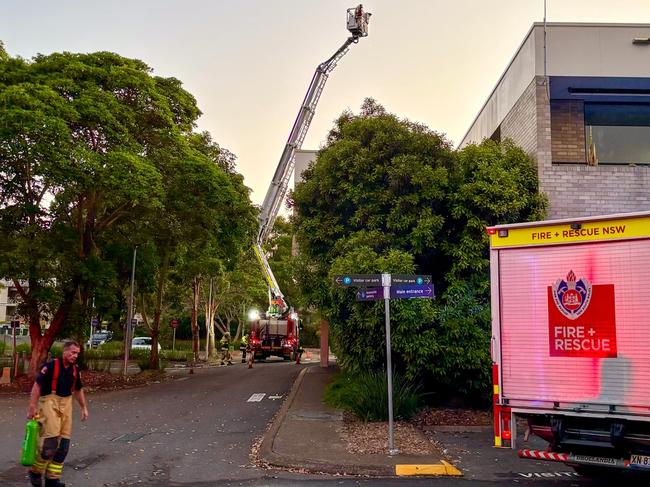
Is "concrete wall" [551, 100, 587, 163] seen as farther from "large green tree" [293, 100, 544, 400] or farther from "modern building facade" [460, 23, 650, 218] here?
"large green tree" [293, 100, 544, 400]

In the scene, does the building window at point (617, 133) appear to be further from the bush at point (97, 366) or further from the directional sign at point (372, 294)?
the bush at point (97, 366)

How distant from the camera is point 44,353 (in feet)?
66.1

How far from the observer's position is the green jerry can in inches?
259

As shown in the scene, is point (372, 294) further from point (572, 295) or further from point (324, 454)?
point (572, 295)

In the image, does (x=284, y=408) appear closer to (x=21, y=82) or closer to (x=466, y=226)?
(x=466, y=226)

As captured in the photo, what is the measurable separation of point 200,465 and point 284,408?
5648mm

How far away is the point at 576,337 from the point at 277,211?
27.7m

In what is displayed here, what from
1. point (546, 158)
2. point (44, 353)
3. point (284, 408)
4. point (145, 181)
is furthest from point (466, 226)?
point (44, 353)

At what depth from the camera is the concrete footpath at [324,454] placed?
8.27 meters

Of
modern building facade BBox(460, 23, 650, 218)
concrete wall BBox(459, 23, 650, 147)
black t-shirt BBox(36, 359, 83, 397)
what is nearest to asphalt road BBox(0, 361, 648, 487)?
black t-shirt BBox(36, 359, 83, 397)

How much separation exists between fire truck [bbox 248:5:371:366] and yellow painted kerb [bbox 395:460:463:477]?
21789 millimetres

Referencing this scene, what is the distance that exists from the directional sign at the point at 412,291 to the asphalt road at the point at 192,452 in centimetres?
247

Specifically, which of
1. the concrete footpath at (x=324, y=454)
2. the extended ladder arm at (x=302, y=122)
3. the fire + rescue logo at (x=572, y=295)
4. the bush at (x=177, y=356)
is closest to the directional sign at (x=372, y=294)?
the concrete footpath at (x=324, y=454)

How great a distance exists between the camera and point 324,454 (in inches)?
358
